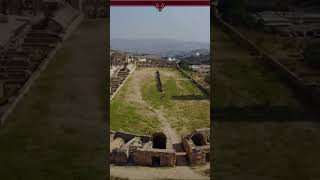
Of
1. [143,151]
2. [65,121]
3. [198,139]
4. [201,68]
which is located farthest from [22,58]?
[198,139]

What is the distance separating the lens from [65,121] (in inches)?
295

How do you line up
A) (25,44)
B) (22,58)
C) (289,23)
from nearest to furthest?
(22,58) → (25,44) → (289,23)

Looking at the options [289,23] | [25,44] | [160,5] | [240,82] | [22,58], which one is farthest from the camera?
[289,23]

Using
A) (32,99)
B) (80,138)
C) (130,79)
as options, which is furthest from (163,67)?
(32,99)

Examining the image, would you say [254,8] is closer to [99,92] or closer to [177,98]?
[177,98]

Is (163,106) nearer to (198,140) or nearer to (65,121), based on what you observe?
(198,140)

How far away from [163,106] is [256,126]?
5.53 feet

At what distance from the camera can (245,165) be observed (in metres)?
7.23

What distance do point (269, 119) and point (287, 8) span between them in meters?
2.26

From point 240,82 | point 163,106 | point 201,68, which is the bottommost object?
point 163,106

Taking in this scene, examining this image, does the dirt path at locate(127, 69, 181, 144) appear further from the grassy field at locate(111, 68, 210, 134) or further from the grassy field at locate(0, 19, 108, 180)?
the grassy field at locate(0, 19, 108, 180)

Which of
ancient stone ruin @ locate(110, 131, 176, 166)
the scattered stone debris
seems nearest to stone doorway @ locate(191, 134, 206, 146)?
ancient stone ruin @ locate(110, 131, 176, 166)

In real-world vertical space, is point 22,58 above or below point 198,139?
above

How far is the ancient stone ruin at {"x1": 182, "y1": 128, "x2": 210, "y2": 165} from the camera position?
7.01 metres
